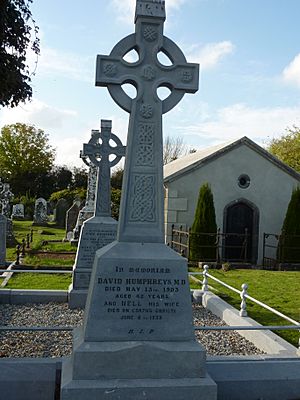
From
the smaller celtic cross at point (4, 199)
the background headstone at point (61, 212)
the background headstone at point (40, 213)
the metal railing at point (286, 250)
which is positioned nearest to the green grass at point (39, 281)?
the metal railing at point (286, 250)

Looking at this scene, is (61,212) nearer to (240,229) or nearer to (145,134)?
(240,229)

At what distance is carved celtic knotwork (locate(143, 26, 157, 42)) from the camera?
413cm

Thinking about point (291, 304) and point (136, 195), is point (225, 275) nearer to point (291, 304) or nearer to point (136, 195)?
point (291, 304)

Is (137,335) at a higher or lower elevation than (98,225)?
lower

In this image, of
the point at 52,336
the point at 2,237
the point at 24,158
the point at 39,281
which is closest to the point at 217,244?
the point at 39,281

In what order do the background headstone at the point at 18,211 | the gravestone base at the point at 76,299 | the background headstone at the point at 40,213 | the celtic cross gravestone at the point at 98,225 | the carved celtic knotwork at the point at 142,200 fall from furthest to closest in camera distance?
the background headstone at the point at 18,211
the background headstone at the point at 40,213
the celtic cross gravestone at the point at 98,225
the gravestone base at the point at 76,299
the carved celtic knotwork at the point at 142,200

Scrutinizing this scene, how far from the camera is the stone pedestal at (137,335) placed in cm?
359

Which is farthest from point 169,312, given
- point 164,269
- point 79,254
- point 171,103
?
point 79,254

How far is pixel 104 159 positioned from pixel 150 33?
19.0 feet

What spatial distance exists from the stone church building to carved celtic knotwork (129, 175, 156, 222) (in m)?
13.4

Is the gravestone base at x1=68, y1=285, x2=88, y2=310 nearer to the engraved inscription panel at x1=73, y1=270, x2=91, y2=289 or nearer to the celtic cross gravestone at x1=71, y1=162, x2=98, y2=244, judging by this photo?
the engraved inscription panel at x1=73, y1=270, x2=91, y2=289

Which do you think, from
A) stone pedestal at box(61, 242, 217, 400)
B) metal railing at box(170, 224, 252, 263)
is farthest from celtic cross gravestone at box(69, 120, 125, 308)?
metal railing at box(170, 224, 252, 263)

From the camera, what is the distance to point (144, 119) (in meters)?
4.17

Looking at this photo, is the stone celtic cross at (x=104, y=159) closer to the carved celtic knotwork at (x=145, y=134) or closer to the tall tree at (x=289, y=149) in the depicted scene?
the carved celtic knotwork at (x=145, y=134)
